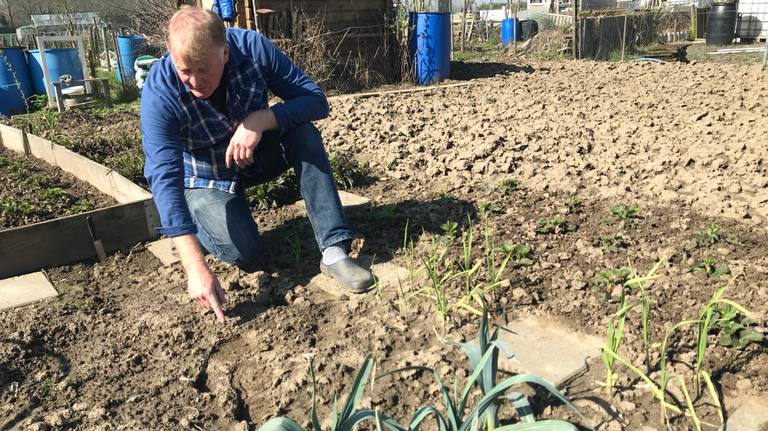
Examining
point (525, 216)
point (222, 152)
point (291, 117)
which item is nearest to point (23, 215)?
point (222, 152)

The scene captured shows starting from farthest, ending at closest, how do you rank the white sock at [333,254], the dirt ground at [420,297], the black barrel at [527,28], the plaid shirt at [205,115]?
the black barrel at [527,28] < the white sock at [333,254] < the plaid shirt at [205,115] < the dirt ground at [420,297]

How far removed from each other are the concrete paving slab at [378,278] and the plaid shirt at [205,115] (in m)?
0.62

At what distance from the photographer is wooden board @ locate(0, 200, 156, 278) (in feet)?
9.48

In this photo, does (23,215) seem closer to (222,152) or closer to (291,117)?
(222,152)

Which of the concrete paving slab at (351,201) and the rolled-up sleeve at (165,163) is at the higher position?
the rolled-up sleeve at (165,163)

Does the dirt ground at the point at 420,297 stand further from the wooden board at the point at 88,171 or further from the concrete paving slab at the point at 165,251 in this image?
the wooden board at the point at 88,171

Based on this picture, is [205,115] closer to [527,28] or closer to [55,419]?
[55,419]

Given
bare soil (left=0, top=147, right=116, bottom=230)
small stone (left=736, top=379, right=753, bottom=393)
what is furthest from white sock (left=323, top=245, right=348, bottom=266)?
bare soil (left=0, top=147, right=116, bottom=230)

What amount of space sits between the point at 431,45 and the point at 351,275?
6.34 m

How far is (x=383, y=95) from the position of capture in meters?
7.15

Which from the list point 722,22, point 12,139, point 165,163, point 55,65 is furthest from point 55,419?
point 722,22

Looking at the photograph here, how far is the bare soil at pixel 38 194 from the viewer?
3439mm

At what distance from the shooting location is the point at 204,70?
2258 mm

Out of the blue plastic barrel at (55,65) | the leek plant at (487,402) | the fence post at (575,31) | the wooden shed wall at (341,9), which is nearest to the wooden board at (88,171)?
the leek plant at (487,402)
